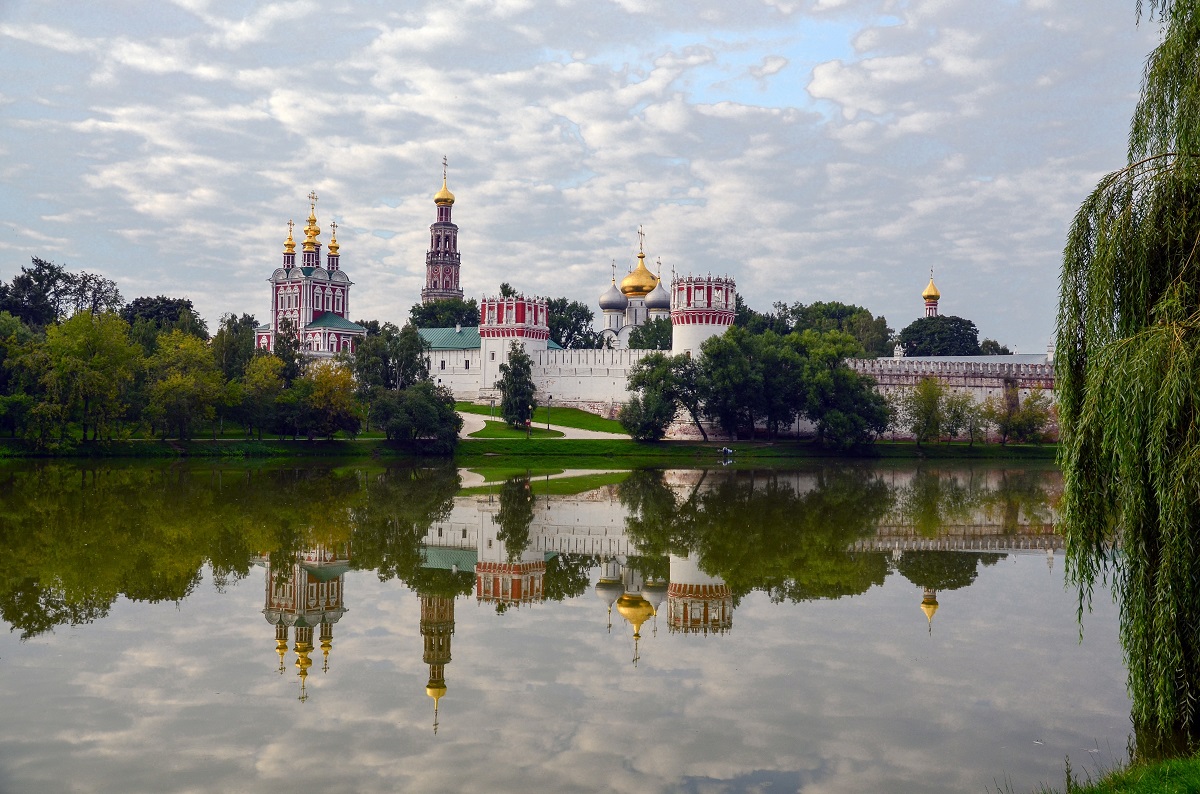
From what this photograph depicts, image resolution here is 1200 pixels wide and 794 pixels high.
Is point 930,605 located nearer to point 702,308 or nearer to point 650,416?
point 650,416

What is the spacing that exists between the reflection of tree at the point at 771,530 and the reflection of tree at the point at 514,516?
92.0 inches

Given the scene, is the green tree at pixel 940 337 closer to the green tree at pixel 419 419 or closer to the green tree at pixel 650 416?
the green tree at pixel 650 416

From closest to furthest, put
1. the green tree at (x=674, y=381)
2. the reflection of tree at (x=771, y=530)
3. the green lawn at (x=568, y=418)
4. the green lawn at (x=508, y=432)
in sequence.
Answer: the reflection of tree at (x=771, y=530), the green tree at (x=674, y=381), the green lawn at (x=508, y=432), the green lawn at (x=568, y=418)

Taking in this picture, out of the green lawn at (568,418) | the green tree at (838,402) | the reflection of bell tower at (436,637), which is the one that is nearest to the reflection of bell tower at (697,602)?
the reflection of bell tower at (436,637)

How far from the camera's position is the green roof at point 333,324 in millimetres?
77688

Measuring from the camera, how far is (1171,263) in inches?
362

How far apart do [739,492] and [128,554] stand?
18661 millimetres

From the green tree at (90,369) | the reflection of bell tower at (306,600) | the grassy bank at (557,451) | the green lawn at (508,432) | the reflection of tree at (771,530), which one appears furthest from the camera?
the green lawn at (508,432)

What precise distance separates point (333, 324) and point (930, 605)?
68.3 m

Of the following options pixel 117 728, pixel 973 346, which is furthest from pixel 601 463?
pixel 973 346

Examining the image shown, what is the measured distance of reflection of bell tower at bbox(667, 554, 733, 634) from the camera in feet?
44.8

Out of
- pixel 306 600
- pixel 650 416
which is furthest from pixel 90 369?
pixel 306 600

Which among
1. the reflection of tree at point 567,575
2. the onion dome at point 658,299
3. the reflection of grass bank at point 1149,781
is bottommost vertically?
the reflection of grass bank at point 1149,781

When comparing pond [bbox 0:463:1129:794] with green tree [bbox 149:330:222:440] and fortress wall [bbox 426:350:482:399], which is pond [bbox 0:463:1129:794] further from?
fortress wall [bbox 426:350:482:399]
